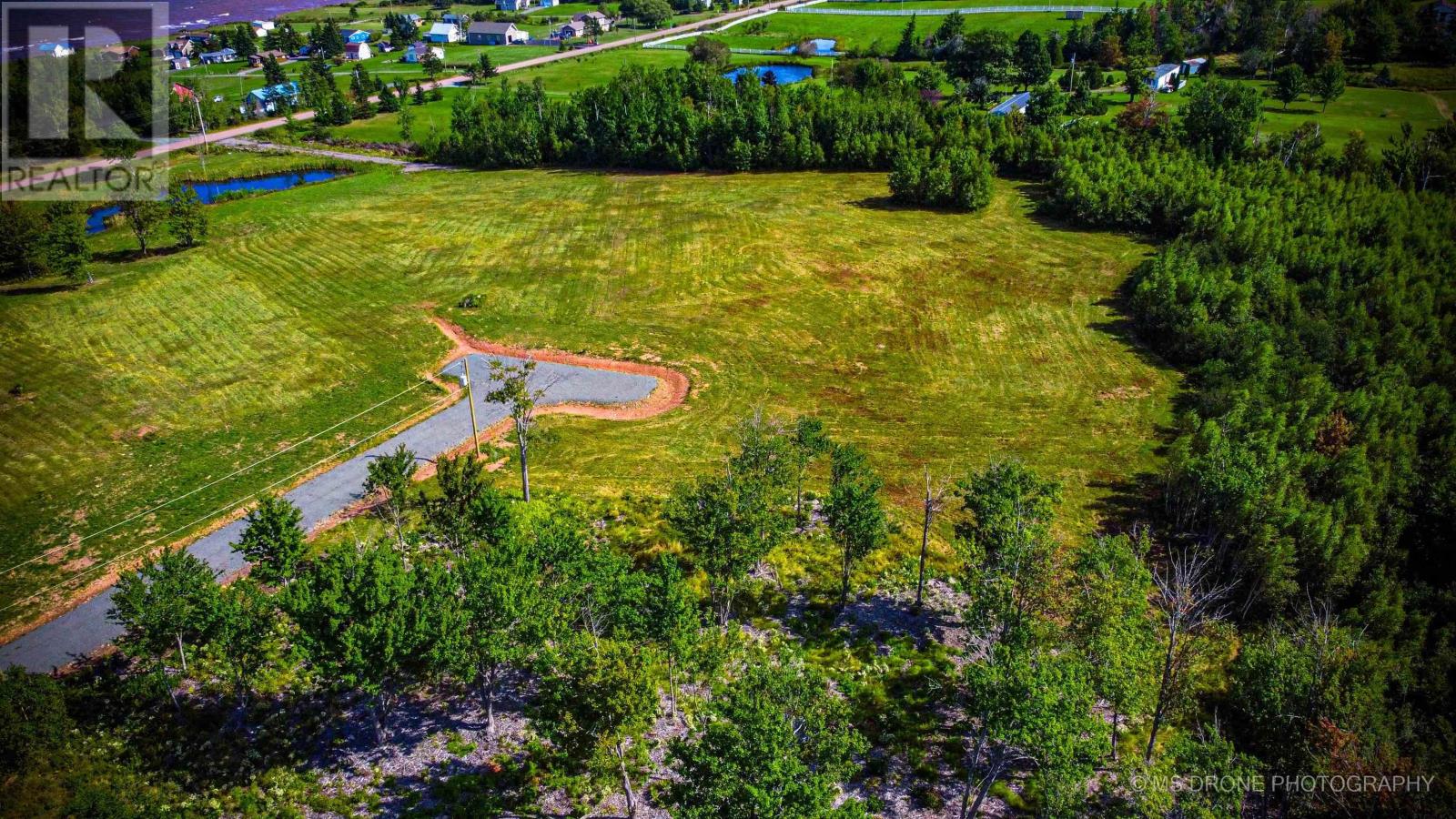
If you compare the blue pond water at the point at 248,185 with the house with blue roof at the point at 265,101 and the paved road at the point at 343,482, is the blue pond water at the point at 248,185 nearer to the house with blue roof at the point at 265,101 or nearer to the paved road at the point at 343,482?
the house with blue roof at the point at 265,101

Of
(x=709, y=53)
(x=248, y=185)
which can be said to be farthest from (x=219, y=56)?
(x=709, y=53)

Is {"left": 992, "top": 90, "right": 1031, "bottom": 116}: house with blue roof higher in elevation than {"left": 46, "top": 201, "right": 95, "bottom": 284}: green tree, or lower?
higher

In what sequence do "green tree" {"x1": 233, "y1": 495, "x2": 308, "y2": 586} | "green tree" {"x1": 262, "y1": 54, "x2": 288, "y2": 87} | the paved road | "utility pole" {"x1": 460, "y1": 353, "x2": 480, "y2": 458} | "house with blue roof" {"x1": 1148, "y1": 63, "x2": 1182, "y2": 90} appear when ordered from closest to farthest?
"green tree" {"x1": 233, "y1": 495, "x2": 308, "y2": 586} → the paved road → "utility pole" {"x1": 460, "y1": 353, "x2": 480, "y2": 458} → "house with blue roof" {"x1": 1148, "y1": 63, "x2": 1182, "y2": 90} → "green tree" {"x1": 262, "y1": 54, "x2": 288, "y2": 87}

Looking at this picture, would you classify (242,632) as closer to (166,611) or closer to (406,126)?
(166,611)

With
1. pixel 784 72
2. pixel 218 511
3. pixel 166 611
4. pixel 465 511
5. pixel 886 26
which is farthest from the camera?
pixel 886 26

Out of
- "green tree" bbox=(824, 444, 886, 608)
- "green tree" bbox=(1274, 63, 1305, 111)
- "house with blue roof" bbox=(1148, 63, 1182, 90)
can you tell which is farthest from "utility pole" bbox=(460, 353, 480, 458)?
"green tree" bbox=(1274, 63, 1305, 111)

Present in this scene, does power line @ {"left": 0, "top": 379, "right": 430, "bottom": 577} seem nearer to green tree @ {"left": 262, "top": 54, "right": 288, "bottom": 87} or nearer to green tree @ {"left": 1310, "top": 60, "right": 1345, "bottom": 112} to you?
green tree @ {"left": 262, "top": 54, "right": 288, "bottom": 87}
